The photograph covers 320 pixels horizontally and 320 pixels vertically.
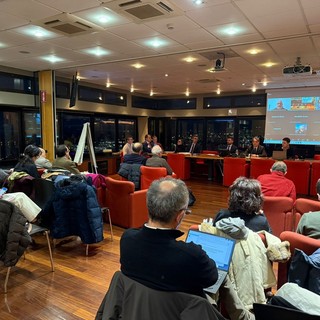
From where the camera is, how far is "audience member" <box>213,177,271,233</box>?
2369 mm

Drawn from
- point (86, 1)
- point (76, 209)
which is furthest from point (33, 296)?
point (86, 1)

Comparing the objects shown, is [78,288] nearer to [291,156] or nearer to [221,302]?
[221,302]

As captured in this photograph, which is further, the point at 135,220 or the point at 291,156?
the point at 291,156

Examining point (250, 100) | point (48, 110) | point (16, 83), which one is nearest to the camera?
point (16, 83)

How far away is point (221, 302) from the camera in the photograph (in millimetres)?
1668

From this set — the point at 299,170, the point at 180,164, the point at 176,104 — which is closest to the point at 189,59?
the point at 180,164

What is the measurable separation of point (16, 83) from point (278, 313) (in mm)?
7984

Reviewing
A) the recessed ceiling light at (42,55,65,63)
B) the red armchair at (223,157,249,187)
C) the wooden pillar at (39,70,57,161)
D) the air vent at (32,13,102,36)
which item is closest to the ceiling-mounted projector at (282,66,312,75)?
the red armchair at (223,157,249,187)

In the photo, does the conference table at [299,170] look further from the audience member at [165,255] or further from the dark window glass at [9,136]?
the audience member at [165,255]

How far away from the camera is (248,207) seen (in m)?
2.41

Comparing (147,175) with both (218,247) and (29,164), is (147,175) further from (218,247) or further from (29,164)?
(218,247)

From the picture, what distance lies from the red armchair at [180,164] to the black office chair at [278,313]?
7.90 metres

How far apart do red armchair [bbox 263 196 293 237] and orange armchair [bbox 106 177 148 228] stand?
74.9 inches

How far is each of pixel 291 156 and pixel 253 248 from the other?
6766mm
